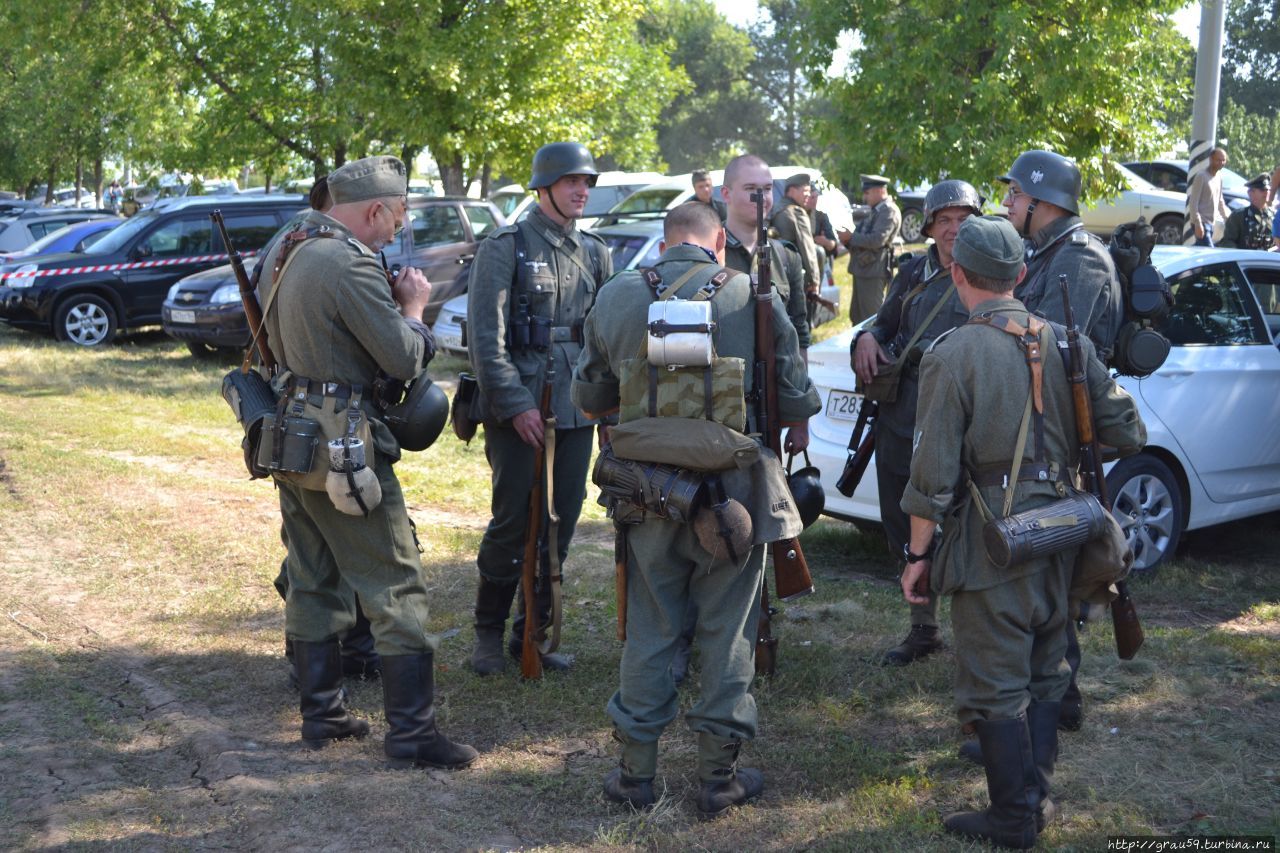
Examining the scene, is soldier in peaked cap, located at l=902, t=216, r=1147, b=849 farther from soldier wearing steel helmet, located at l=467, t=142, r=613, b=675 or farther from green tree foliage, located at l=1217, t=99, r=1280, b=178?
green tree foliage, located at l=1217, t=99, r=1280, b=178

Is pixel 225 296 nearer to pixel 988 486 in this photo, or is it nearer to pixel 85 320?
pixel 85 320

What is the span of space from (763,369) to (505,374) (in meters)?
1.21

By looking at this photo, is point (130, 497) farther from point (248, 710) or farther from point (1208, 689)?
point (1208, 689)

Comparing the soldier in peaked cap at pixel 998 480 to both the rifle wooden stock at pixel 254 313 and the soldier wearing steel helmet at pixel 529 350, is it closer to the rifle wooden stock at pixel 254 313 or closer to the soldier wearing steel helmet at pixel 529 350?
the soldier wearing steel helmet at pixel 529 350

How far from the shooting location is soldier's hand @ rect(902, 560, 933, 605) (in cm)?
392

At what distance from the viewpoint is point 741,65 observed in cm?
5369

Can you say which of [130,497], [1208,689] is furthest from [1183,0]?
[130,497]

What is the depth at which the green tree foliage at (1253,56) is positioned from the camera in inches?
1684

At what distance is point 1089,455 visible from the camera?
3.98m

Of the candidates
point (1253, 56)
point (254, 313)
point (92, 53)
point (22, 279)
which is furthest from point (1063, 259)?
point (1253, 56)

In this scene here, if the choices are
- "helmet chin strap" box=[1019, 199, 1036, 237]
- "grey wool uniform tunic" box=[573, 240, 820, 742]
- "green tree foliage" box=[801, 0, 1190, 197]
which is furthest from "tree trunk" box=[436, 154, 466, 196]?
"grey wool uniform tunic" box=[573, 240, 820, 742]

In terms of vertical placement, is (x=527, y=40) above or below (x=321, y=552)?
above


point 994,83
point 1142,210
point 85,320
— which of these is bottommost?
point 85,320

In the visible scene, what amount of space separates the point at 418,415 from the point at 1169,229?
18.5 meters
